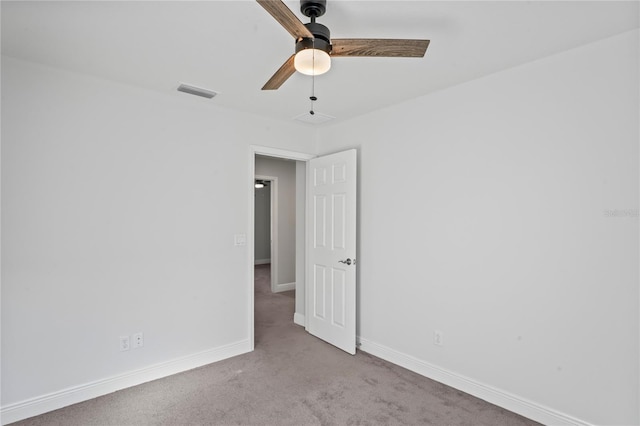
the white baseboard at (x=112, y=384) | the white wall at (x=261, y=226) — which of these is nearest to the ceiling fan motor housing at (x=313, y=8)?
the white baseboard at (x=112, y=384)

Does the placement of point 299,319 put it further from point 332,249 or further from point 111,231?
point 111,231

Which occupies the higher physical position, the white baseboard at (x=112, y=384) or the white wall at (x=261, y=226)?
the white wall at (x=261, y=226)

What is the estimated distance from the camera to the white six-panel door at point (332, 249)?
3525 millimetres

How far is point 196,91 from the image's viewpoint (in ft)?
9.70

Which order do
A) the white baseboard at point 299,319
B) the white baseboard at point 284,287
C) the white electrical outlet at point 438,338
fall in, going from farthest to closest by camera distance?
the white baseboard at point 284,287, the white baseboard at point 299,319, the white electrical outlet at point 438,338

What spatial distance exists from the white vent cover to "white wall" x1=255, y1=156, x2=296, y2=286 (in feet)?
7.89

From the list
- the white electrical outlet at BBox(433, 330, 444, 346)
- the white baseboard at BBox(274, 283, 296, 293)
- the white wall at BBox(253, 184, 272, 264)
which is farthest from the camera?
the white wall at BBox(253, 184, 272, 264)

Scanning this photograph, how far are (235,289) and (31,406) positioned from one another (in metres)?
1.68

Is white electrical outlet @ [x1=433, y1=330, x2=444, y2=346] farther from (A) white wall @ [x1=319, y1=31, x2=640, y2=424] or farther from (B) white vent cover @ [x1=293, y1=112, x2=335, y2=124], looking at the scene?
(B) white vent cover @ [x1=293, y1=112, x2=335, y2=124]

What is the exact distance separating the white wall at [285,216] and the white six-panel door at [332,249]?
2.19 m

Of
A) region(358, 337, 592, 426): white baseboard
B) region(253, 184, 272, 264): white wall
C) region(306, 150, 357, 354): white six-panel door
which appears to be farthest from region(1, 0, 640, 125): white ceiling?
region(253, 184, 272, 264): white wall

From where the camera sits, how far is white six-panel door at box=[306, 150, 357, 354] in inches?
139

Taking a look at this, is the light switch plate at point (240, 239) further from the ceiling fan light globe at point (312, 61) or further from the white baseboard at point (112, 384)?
the ceiling fan light globe at point (312, 61)

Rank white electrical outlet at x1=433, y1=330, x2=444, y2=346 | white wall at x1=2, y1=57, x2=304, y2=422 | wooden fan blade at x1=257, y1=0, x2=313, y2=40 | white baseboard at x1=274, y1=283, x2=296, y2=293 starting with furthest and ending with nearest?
1. white baseboard at x1=274, y1=283, x2=296, y2=293
2. white electrical outlet at x1=433, y1=330, x2=444, y2=346
3. white wall at x1=2, y1=57, x2=304, y2=422
4. wooden fan blade at x1=257, y1=0, x2=313, y2=40
